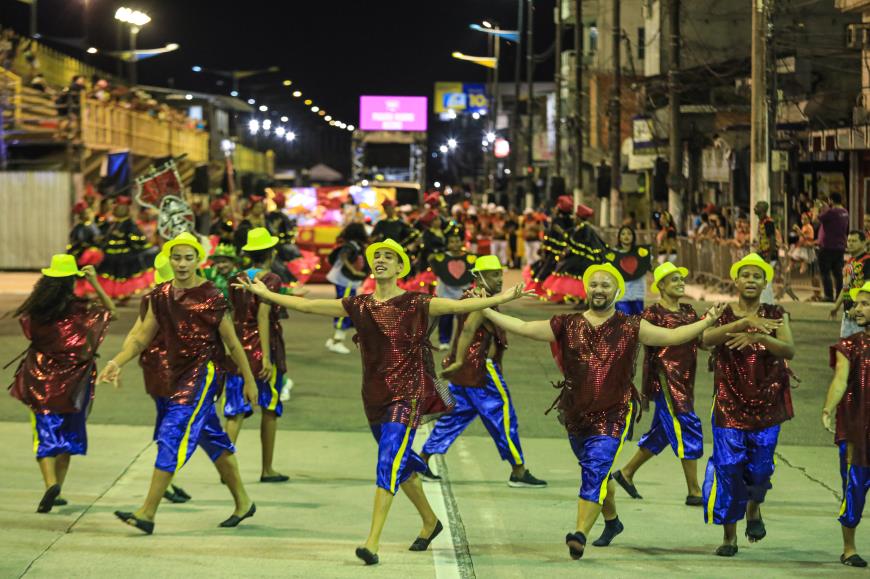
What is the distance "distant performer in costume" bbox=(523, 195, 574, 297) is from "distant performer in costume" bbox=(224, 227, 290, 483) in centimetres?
Result: 1356

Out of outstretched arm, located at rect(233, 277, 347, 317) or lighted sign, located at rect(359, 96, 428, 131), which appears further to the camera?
lighted sign, located at rect(359, 96, 428, 131)

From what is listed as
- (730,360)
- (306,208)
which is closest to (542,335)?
(730,360)

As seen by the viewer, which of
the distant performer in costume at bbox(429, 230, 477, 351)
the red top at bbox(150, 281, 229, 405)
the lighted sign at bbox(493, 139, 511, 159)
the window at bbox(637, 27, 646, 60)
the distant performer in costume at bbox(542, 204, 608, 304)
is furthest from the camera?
the lighted sign at bbox(493, 139, 511, 159)

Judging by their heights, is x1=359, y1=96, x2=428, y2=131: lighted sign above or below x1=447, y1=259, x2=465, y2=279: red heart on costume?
above

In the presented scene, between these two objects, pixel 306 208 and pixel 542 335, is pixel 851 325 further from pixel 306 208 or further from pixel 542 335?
pixel 306 208

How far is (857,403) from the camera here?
24.6 feet

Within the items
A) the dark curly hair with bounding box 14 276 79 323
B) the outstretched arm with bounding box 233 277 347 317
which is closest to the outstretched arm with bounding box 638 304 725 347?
the outstretched arm with bounding box 233 277 347 317

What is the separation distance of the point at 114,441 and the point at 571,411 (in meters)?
4.89

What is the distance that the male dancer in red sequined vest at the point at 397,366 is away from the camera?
24.6ft

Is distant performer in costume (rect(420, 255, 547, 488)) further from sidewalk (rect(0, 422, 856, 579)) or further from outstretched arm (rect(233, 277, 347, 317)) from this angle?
outstretched arm (rect(233, 277, 347, 317))

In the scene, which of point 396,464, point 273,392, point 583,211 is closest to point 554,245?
point 583,211

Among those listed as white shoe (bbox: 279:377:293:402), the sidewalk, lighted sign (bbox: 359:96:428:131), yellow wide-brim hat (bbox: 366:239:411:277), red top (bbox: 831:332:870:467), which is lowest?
the sidewalk

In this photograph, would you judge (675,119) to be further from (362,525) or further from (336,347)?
(362,525)

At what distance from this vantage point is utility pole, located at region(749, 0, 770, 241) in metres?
21.5
